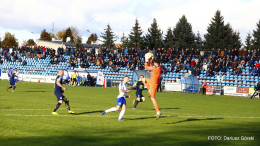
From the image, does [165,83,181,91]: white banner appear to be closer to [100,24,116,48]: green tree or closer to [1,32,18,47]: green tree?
[100,24,116,48]: green tree

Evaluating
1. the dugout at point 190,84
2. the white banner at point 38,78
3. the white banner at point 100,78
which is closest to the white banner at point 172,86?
the dugout at point 190,84

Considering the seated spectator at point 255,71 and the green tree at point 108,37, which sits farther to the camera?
the green tree at point 108,37

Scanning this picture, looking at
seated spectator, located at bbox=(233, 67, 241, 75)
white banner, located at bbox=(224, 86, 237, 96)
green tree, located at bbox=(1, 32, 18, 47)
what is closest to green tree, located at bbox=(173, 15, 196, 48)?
seated spectator, located at bbox=(233, 67, 241, 75)

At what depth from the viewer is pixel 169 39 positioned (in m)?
83.0

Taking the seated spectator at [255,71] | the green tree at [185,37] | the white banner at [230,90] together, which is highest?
the green tree at [185,37]

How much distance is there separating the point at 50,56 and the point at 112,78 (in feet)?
58.6

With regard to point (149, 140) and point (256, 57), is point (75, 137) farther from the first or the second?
point (256, 57)

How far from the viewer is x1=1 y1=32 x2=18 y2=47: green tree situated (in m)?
115

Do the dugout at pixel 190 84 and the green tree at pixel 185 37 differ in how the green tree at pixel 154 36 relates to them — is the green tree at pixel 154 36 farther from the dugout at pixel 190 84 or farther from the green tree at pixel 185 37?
the dugout at pixel 190 84

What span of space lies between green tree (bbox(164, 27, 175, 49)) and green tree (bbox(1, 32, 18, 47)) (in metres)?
62.4

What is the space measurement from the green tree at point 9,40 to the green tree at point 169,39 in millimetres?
62398

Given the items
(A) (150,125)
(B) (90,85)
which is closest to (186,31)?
(B) (90,85)

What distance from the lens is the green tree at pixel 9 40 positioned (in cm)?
11538

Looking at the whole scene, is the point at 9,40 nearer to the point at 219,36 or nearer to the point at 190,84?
the point at 219,36
